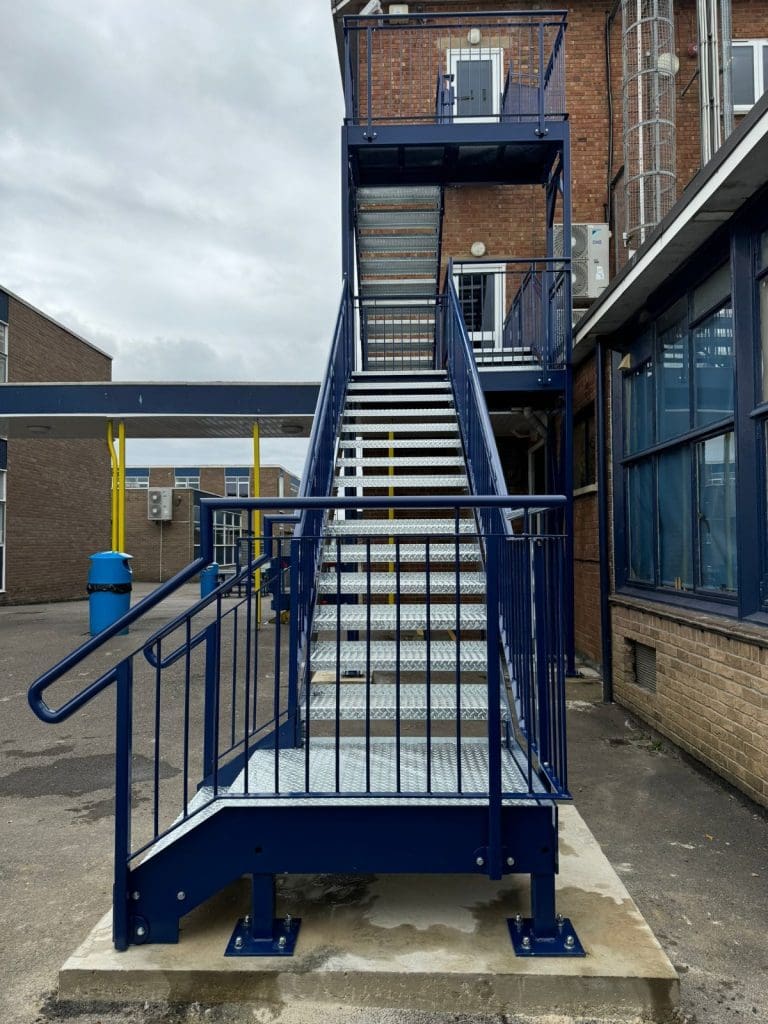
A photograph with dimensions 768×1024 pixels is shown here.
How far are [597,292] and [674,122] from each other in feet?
8.95

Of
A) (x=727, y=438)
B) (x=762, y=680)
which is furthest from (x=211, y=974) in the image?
(x=727, y=438)

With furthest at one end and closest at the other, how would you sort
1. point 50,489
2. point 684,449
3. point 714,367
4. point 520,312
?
point 50,489 < point 520,312 < point 684,449 < point 714,367

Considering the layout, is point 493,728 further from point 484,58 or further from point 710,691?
point 484,58

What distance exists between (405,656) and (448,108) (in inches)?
372

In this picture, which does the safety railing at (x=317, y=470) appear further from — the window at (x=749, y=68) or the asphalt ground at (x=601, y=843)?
the window at (x=749, y=68)

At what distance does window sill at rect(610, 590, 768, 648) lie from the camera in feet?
13.9

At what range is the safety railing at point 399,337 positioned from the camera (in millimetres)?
10109

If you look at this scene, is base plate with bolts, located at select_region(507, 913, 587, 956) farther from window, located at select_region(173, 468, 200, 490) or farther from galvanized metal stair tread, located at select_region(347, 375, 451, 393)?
window, located at select_region(173, 468, 200, 490)

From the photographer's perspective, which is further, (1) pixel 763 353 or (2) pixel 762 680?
(1) pixel 763 353

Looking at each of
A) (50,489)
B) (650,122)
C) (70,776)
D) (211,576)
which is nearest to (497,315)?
(650,122)

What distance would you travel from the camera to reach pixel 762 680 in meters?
4.06

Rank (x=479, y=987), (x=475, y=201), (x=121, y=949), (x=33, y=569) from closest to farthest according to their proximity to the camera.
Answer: (x=479, y=987) → (x=121, y=949) → (x=475, y=201) → (x=33, y=569)

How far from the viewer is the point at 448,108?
10.4m

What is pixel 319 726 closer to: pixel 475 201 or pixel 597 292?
pixel 597 292
